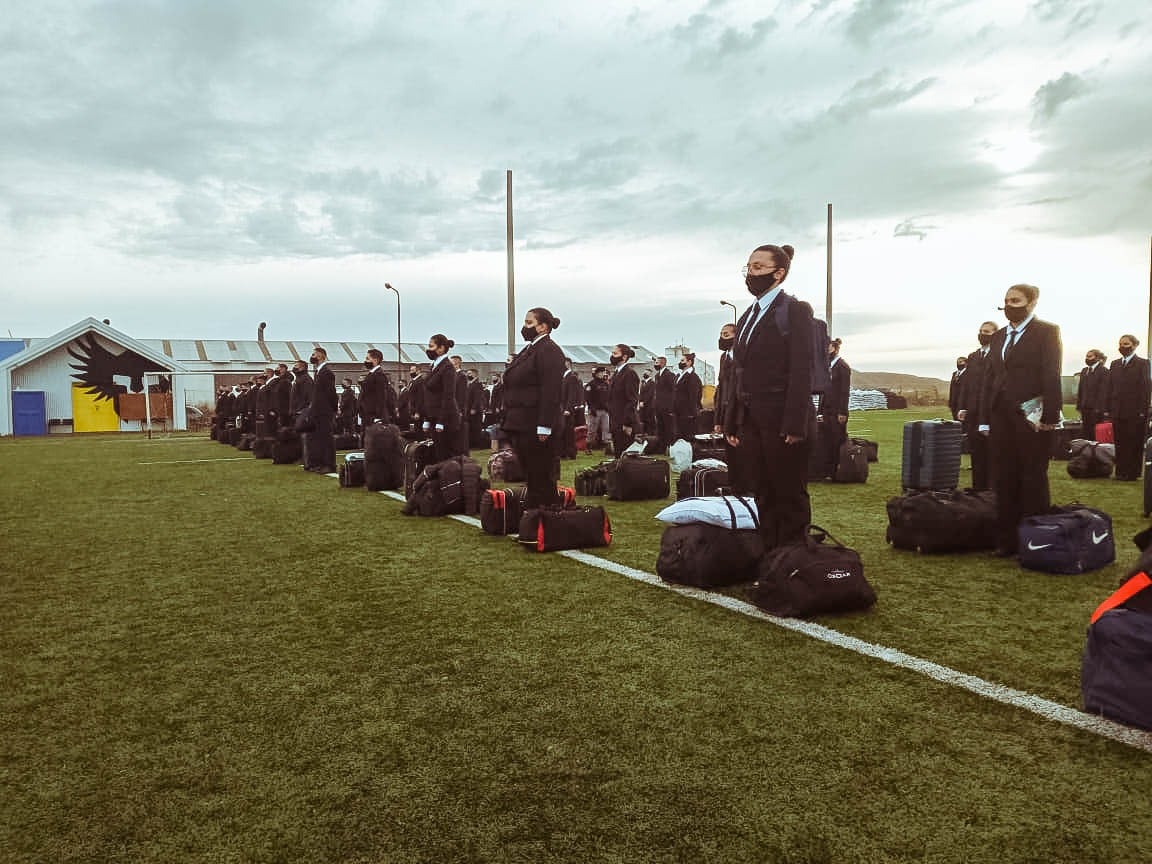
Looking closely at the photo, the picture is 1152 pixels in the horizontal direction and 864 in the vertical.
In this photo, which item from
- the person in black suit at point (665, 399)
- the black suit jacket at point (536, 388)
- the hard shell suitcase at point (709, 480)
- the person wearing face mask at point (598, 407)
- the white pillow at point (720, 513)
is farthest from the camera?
the person wearing face mask at point (598, 407)

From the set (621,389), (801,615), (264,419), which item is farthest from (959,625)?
(264,419)

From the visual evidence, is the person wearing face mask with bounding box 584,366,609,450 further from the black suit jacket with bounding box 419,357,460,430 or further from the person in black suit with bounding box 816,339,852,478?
the black suit jacket with bounding box 419,357,460,430

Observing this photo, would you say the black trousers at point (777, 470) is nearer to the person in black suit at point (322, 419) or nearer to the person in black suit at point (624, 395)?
the person in black suit at point (624, 395)

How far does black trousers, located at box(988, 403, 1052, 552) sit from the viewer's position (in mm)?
6477

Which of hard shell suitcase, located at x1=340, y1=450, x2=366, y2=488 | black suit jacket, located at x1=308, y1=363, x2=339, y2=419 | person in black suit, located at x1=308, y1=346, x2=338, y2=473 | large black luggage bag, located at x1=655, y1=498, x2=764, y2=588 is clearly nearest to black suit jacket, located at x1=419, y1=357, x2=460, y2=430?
hard shell suitcase, located at x1=340, y1=450, x2=366, y2=488

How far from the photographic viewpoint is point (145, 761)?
3.25m

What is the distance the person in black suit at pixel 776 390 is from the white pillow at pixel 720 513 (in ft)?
0.99

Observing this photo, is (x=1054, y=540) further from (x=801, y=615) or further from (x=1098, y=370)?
(x=1098, y=370)

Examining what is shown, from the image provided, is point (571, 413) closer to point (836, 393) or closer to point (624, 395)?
point (624, 395)

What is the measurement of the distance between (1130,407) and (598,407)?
10.6 m

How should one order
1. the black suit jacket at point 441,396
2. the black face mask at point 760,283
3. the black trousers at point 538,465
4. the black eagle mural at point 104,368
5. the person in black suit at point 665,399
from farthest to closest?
the black eagle mural at point 104,368
the person in black suit at point 665,399
the black suit jacket at point 441,396
the black trousers at point 538,465
the black face mask at point 760,283

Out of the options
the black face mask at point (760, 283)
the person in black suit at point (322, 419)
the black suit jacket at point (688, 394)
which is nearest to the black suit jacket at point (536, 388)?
the black face mask at point (760, 283)

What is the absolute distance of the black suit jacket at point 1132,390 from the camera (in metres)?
12.2

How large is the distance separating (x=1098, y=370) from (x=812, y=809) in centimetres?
1586
